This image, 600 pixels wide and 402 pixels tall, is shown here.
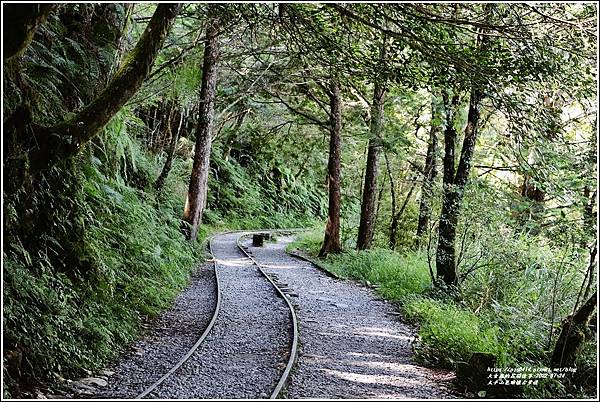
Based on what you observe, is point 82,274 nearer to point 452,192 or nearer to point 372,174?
point 452,192

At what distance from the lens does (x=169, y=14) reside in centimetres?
705

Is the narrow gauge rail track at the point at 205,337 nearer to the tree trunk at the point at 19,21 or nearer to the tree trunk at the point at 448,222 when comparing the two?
the tree trunk at the point at 448,222

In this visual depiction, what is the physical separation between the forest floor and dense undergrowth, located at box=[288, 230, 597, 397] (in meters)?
0.43

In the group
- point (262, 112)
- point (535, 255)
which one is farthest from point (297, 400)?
point (262, 112)

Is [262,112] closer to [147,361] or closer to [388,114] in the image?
[388,114]

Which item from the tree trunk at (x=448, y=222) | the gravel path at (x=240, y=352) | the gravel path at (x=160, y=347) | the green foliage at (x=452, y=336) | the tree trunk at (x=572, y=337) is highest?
the tree trunk at (x=448, y=222)

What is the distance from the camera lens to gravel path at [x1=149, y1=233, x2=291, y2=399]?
6.65 m

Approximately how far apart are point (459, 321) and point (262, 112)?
12866 mm

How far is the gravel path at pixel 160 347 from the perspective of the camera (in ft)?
21.4

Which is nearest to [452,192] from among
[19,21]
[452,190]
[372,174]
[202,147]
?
[452,190]

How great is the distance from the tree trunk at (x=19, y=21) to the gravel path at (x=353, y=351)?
484cm

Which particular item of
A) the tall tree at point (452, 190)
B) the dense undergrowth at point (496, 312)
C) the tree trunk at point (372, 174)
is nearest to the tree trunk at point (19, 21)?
the dense undergrowth at point (496, 312)

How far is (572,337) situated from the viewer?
24.1 feet

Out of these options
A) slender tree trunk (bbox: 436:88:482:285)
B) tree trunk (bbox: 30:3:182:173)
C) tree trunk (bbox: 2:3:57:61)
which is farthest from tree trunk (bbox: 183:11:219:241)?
tree trunk (bbox: 2:3:57:61)
